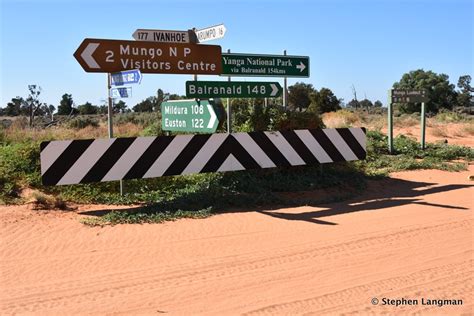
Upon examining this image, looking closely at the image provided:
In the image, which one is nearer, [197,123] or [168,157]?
[168,157]

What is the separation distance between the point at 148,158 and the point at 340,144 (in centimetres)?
420

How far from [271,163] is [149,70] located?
9.48ft

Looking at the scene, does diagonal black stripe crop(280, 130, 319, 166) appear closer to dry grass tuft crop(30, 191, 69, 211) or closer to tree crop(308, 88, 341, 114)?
dry grass tuft crop(30, 191, 69, 211)

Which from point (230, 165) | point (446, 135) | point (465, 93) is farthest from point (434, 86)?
point (230, 165)

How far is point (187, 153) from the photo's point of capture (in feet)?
30.2

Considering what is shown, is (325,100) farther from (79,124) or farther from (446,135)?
(79,124)

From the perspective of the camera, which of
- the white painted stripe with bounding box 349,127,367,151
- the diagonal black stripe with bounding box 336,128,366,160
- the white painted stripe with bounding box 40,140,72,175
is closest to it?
the white painted stripe with bounding box 40,140,72,175

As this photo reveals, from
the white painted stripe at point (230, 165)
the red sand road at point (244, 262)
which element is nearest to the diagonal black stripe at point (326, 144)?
the white painted stripe at point (230, 165)

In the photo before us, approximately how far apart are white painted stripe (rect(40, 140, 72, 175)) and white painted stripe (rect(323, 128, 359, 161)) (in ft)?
17.1

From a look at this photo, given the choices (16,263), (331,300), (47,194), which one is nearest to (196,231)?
(16,263)

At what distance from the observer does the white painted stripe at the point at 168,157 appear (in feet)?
29.4

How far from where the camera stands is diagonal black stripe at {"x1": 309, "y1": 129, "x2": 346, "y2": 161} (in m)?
10.6

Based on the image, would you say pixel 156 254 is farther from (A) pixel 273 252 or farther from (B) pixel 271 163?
(B) pixel 271 163

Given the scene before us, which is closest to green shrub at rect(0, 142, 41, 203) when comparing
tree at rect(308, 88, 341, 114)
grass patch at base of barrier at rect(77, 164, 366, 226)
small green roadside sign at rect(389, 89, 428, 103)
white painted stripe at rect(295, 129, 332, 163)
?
grass patch at base of barrier at rect(77, 164, 366, 226)
